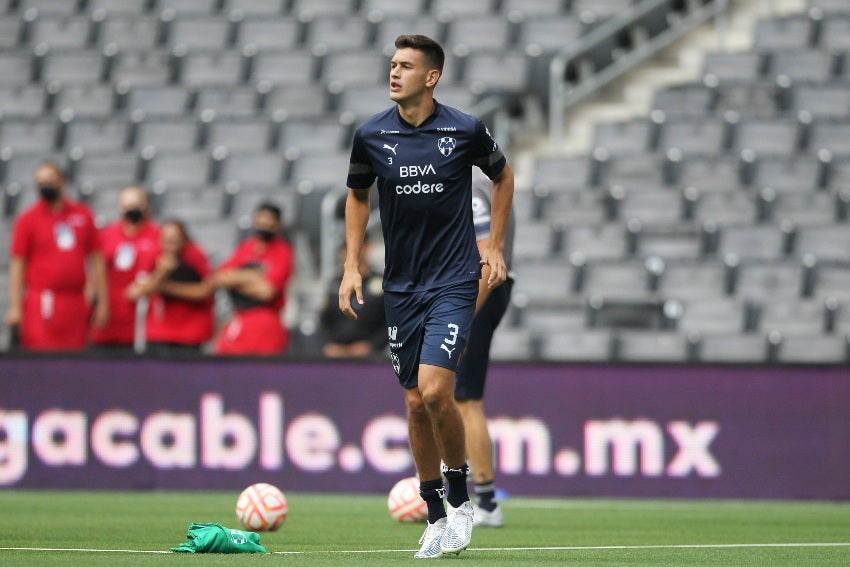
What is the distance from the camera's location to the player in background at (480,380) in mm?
9297

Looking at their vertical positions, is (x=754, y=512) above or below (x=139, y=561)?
below

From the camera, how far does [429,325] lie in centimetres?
712

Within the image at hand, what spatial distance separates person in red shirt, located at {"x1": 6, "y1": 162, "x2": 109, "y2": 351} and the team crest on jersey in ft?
22.9

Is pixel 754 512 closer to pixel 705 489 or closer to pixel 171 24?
pixel 705 489

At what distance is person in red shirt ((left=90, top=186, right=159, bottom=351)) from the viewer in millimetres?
13953

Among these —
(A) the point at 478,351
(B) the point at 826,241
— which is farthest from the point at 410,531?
(B) the point at 826,241

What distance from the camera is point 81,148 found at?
703 inches

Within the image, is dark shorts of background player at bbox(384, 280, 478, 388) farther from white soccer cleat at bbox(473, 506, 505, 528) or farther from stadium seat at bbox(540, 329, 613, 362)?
stadium seat at bbox(540, 329, 613, 362)

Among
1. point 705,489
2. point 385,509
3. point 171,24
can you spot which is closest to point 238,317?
point 385,509

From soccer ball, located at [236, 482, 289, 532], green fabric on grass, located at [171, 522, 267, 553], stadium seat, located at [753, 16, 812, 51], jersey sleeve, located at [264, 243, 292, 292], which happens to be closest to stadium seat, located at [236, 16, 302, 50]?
stadium seat, located at [753, 16, 812, 51]

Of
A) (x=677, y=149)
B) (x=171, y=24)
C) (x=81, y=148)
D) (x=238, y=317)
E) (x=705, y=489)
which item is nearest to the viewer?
(x=705, y=489)

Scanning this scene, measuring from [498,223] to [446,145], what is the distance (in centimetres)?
45

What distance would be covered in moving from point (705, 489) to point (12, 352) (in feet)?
18.8

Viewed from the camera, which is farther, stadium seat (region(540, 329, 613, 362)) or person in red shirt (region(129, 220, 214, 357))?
stadium seat (region(540, 329, 613, 362))
